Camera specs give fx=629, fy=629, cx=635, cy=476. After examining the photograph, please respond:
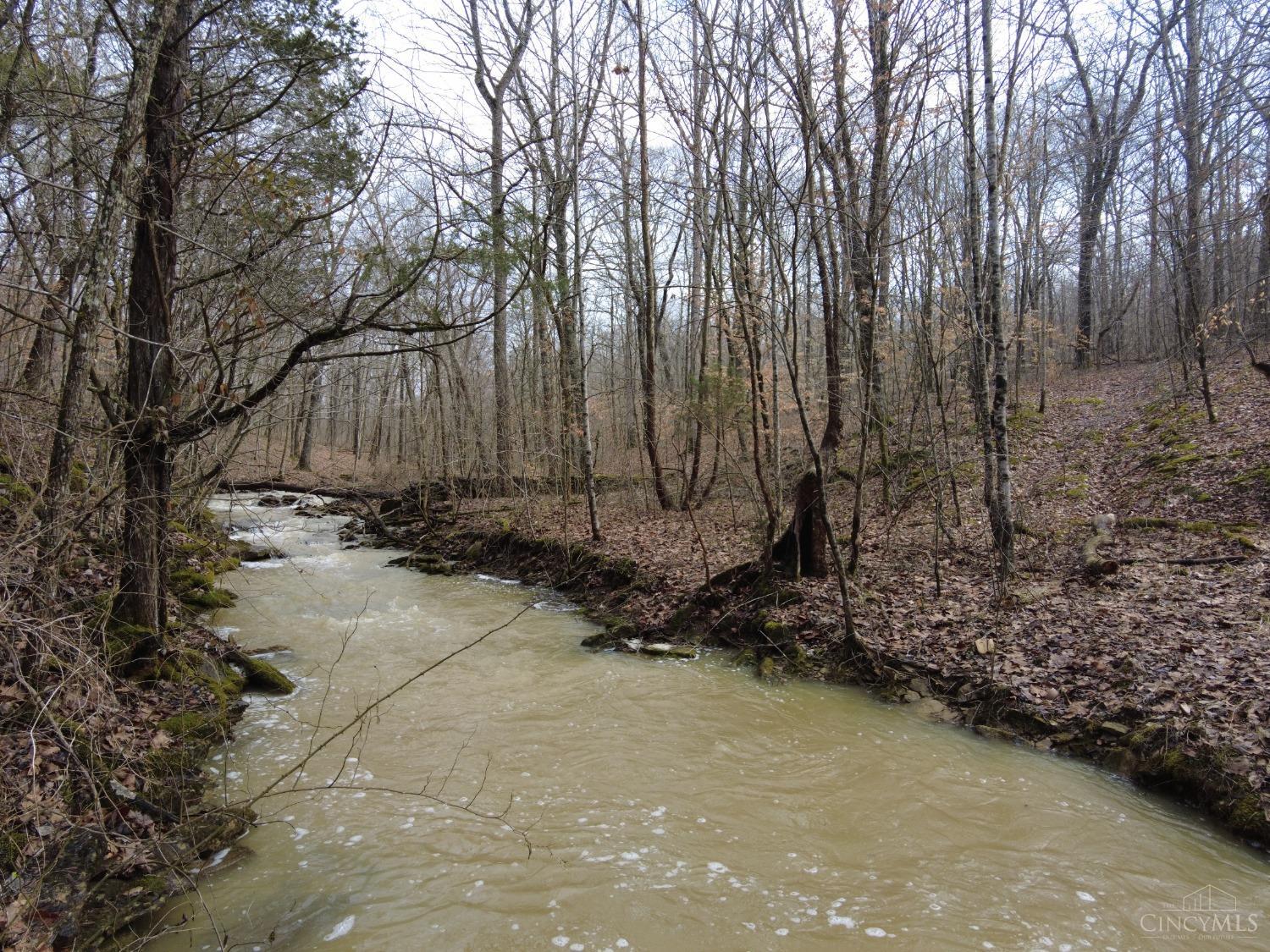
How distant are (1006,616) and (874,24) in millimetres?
7293

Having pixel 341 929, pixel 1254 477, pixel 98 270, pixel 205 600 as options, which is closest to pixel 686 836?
pixel 341 929

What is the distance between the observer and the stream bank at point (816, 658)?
4.65 meters

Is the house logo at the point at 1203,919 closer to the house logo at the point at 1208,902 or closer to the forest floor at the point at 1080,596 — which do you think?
the house logo at the point at 1208,902

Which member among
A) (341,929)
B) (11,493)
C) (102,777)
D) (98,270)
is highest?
(98,270)

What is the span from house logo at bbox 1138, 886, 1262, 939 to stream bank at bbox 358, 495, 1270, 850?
2.93ft

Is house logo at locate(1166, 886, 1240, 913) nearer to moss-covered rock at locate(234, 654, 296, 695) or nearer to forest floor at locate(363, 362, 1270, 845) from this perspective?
forest floor at locate(363, 362, 1270, 845)

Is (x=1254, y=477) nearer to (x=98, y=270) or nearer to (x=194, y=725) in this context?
(x=194, y=725)

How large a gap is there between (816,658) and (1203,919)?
4129 mm

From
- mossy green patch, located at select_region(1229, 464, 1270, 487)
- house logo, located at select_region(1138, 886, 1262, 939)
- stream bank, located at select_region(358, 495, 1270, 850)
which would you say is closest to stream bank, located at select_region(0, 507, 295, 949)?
stream bank, located at select_region(358, 495, 1270, 850)

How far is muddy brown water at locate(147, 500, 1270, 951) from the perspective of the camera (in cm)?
353

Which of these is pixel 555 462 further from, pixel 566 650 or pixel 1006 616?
pixel 1006 616

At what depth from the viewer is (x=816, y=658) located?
24.7 ft

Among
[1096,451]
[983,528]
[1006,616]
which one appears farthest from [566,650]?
[1096,451]

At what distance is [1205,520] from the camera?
340 inches
